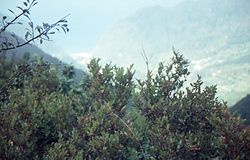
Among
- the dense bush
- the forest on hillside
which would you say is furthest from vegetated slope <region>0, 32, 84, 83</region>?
the dense bush

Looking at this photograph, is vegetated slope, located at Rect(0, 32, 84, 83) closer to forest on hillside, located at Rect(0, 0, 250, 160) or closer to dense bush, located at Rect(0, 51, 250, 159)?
forest on hillside, located at Rect(0, 0, 250, 160)

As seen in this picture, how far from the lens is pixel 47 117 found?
12.9 metres

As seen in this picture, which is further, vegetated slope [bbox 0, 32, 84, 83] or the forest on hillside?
the forest on hillside

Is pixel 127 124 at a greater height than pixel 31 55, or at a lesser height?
lesser

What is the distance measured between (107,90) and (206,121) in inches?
174

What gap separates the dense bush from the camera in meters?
11.6

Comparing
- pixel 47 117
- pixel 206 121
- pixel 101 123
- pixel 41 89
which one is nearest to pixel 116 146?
pixel 101 123

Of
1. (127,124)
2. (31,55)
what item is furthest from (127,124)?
(31,55)

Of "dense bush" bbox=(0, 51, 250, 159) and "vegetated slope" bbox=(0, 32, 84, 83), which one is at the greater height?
"vegetated slope" bbox=(0, 32, 84, 83)

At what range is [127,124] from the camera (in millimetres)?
13008

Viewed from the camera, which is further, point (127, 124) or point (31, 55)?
point (31, 55)

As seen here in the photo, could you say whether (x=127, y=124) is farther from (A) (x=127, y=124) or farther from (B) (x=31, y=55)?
(B) (x=31, y=55)

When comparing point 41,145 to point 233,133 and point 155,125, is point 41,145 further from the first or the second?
point 233,133

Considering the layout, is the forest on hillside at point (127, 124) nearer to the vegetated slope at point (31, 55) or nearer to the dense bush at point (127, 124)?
the dense bush at point (127, 124)
